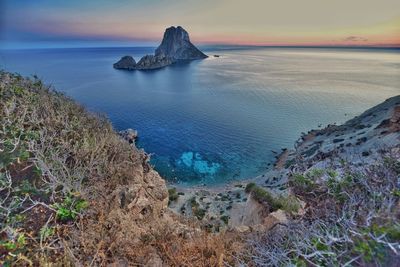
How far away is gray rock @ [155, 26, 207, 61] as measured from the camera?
174 meters

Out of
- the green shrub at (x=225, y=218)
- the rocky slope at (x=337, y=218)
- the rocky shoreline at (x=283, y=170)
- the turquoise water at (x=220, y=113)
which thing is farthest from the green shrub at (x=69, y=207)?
the turquoise water at (x=220, y=113)

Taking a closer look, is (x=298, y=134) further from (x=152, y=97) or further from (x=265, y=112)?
(x=152, y=97)

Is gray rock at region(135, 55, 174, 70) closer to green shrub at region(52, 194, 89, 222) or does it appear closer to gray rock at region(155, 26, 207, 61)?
gray rock at region(155, 26, 207, 61)

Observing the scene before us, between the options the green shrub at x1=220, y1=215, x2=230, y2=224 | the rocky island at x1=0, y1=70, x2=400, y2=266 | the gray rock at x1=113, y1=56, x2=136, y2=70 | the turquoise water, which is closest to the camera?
the rocky island at x1=0, y1=70, x2=400, y2=266

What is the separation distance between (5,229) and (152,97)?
56.7 metres

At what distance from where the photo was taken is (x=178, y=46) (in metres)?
176

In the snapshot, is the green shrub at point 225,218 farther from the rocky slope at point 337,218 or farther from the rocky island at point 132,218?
the rocky island at point 132,218

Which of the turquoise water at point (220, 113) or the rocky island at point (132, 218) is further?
the turquoise water at point (220, 113)

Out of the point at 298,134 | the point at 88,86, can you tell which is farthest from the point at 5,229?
the point at 88,86

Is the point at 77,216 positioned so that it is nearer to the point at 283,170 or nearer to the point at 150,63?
the point at 283,170

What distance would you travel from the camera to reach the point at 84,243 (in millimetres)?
5195

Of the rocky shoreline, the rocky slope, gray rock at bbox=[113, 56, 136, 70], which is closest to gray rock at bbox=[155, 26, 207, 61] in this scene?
gray rock at bbox=[113, 56, 136, 70]

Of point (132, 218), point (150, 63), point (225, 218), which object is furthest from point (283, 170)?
point (150, 63)

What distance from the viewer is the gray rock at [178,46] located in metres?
174
